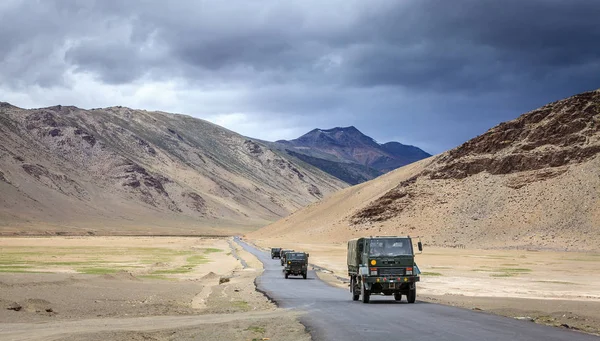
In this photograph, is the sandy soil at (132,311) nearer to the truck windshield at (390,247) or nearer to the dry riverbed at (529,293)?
the truck windshield at (390,247)

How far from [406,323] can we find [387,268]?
26.5 ft

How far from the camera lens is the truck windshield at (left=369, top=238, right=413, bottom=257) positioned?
28.7 meters

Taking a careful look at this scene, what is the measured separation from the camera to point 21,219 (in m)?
190

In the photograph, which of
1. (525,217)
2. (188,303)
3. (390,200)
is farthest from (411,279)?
(390,200)

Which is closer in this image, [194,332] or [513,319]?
[194,332]

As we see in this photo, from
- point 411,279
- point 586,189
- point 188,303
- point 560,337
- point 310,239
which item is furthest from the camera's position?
point 310,239

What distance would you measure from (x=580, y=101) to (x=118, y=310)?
13247 centimetres

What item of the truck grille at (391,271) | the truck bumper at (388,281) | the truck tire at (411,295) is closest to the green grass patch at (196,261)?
the truck tire at (411,295)

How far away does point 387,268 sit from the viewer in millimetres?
28250

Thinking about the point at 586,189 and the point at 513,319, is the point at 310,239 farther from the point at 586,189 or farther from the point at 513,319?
the point at 513,319

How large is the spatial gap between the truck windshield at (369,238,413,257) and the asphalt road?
215 cm

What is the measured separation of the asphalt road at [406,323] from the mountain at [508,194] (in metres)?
82.4

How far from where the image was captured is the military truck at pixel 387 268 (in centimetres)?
2825

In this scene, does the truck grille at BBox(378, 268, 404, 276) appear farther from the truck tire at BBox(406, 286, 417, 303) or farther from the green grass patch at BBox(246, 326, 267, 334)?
the green grass patch at BBox(246, 326, 267, 334)
